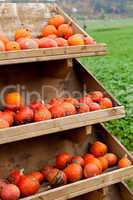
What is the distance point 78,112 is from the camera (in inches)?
154

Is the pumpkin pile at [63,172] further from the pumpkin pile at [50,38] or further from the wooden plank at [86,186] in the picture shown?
the pumpkin pile at [50,38]

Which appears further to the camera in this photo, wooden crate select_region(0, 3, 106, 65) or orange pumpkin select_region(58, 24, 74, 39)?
orange pumpkin select_region(58, 24, 74, 39)

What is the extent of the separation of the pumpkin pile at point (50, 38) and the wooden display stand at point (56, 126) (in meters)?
0.07

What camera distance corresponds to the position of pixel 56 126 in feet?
12.1

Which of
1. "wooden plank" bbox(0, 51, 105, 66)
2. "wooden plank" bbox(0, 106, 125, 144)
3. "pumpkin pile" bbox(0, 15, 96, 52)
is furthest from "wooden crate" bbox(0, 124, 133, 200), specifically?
"pumpkin pile" bbox(0, 15, 96, 52)

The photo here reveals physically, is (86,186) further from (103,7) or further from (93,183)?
(103,7)

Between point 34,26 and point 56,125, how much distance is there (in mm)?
929

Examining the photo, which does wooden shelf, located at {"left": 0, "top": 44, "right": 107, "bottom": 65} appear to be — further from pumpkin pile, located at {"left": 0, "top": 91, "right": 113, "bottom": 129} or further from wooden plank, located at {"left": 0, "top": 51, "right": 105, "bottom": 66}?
pumpkin pile, located at {"left": 0, "top": 91, "right": 113, "bottom": 129}

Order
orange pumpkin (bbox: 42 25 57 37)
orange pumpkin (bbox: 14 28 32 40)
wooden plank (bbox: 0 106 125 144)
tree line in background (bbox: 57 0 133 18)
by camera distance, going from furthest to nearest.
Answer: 1. tree line in background (bbox: 57 0 133 18)
2. orange pumpkin (bbox: 42 25 57 37)
3. orange pumpkin (bbox: 14 28 32 40)
4. wooden plank (bbox: 0 106 125 144)

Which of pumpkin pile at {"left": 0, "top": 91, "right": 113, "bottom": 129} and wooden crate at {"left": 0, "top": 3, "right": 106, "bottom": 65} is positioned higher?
wooden crate at {"left": 0, "top": 3, "right": 106, "bottom": 65}

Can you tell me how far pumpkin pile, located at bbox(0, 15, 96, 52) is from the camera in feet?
12.1

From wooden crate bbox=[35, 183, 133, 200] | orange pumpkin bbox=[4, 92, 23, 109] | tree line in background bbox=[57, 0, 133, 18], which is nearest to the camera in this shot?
orange pumpkin bbox=[4, 92, 23, 109]

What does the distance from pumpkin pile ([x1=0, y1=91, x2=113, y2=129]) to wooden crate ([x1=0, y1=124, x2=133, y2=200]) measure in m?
0.18

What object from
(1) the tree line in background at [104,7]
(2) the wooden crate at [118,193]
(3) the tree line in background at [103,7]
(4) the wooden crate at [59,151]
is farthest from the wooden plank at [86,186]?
(1) the tree line in background at [104,7]
